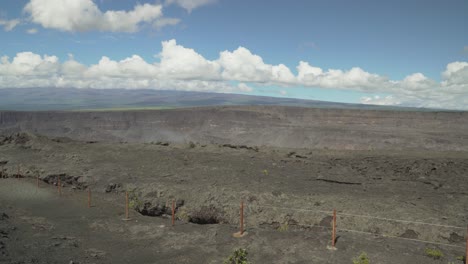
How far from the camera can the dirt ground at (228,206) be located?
46.7 ft

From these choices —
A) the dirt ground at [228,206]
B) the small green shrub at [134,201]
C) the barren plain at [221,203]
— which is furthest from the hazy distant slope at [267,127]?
the small green shrub at [134,201]

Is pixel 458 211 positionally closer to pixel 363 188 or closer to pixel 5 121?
pixel 363 188

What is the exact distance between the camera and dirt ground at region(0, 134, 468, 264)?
14.2 m

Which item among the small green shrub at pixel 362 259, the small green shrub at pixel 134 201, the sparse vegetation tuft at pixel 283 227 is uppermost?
the small green shrub at pixel 362 259

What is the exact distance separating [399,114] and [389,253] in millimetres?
57457

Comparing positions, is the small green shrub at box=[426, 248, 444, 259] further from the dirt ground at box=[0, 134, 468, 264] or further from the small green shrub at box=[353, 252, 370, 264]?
the small green shrub at box=[353, 252, 370, 264]

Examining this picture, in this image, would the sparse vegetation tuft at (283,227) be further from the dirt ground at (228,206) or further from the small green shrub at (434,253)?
the small green shrub at (434,253)

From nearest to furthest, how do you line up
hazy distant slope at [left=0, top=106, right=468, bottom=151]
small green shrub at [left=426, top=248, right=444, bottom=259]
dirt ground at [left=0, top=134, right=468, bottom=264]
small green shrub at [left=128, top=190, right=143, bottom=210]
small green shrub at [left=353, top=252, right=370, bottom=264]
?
small green shrub at [left=353, top=252, right=370, bottom=264]
small green shrub at [left=426, top=248, right=444, bottom=259]
dirt ground at [left=0, top=134, right=468, bottom=264]
small green shrub at [left=128, top=190, right=143, bottom=210]
hazy distant slope at [left=0, top=106, right=468, bottom=151]

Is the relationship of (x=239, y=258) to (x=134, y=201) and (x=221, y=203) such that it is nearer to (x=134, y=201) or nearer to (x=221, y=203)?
(x=221, y=203)

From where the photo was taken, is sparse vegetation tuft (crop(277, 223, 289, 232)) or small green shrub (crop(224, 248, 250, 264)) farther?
sparse vegetation tuft (crop(277, 223, 289, 232))

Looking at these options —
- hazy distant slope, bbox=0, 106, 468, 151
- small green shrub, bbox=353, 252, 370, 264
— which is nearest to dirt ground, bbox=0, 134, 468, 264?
small green shrub, bbox=353, 252, 370, 264

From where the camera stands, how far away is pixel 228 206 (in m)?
19.1

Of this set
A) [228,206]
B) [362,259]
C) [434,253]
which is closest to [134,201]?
[228,206]

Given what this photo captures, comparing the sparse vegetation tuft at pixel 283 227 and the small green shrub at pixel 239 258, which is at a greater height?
the small green shrub at pixel 239 258
